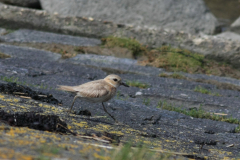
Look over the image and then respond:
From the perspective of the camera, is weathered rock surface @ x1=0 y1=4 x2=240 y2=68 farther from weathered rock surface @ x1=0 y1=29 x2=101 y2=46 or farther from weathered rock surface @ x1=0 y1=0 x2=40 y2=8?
weathered rock surface @ x1=0 y1=0 x2=40 y2=8

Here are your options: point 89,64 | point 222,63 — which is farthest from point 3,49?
point 222,63

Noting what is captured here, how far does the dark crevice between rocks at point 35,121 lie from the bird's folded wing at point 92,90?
0.90 meters

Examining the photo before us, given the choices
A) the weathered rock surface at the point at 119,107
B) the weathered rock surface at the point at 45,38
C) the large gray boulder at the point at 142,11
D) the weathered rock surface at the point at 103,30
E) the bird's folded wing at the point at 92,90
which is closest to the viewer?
the weathered rock surface at the point at 119,107

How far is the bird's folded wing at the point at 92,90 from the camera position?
4.07 meters

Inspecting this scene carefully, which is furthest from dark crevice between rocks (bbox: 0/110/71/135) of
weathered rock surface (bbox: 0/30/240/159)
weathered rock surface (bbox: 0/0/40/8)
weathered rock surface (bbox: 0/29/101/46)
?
weathered rock surface (bbox: 0/0/40/8)

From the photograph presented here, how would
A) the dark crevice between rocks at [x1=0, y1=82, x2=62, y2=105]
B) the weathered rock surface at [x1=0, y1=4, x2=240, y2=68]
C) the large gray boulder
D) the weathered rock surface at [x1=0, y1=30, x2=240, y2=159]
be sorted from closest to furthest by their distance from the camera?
the weathered rock surface at [x1=0, y1=30, x2=240, y2=159] → the dark crevice between rocks at [x1=0, y1=82, x2=62, y2=105] → the weathered rock surface at [x1=0, y1=4, x2=240, y2=68] → the large gray boulder

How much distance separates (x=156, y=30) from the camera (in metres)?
8.07

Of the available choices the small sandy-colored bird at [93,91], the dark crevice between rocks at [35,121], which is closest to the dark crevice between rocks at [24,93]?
the small sandy-colored bird at [93,91]

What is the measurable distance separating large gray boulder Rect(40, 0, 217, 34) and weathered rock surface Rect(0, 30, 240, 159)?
1.33 m

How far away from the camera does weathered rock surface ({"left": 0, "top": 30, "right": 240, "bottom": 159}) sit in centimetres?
271

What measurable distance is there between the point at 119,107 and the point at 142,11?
4.70m

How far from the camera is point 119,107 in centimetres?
475

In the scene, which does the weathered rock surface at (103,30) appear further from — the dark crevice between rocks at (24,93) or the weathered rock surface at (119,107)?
the dark crevice between rocks at (24,93)

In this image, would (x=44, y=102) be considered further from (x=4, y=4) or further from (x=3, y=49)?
(x=4, y=4)
